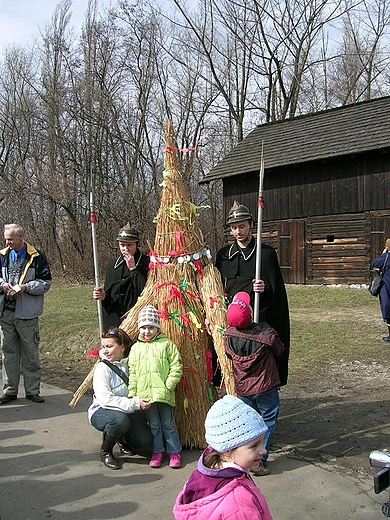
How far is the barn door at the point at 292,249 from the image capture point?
66.3 feet

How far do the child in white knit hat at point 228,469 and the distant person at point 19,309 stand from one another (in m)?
4.05

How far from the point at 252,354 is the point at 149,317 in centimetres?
85

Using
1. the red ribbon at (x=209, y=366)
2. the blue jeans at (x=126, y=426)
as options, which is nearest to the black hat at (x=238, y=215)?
the red ribbon at (x=209, y=366)

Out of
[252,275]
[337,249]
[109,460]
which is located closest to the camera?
[109,460]

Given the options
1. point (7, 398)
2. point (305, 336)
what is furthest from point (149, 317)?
point (305, 336)

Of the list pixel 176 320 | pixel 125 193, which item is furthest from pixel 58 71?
pixel 176 320

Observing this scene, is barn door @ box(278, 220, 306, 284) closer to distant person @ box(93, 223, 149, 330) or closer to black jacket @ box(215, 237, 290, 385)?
distant person @ box(93, 223, 149, 330)

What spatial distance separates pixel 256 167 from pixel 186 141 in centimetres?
954

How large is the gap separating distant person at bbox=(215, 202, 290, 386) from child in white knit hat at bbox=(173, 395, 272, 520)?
2405 millimetres

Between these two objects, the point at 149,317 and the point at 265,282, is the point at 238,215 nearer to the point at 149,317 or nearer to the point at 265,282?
the point at 265,282

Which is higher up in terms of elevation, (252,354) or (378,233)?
(378,233)

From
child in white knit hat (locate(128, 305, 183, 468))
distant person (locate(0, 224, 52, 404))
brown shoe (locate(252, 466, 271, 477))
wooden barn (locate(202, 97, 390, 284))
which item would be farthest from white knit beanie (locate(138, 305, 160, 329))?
wooden barn (locate(202, 97, 390, 284))

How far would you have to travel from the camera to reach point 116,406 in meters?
4.28

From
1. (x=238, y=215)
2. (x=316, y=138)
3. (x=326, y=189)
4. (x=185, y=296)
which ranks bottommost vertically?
(x=185, y=296)
